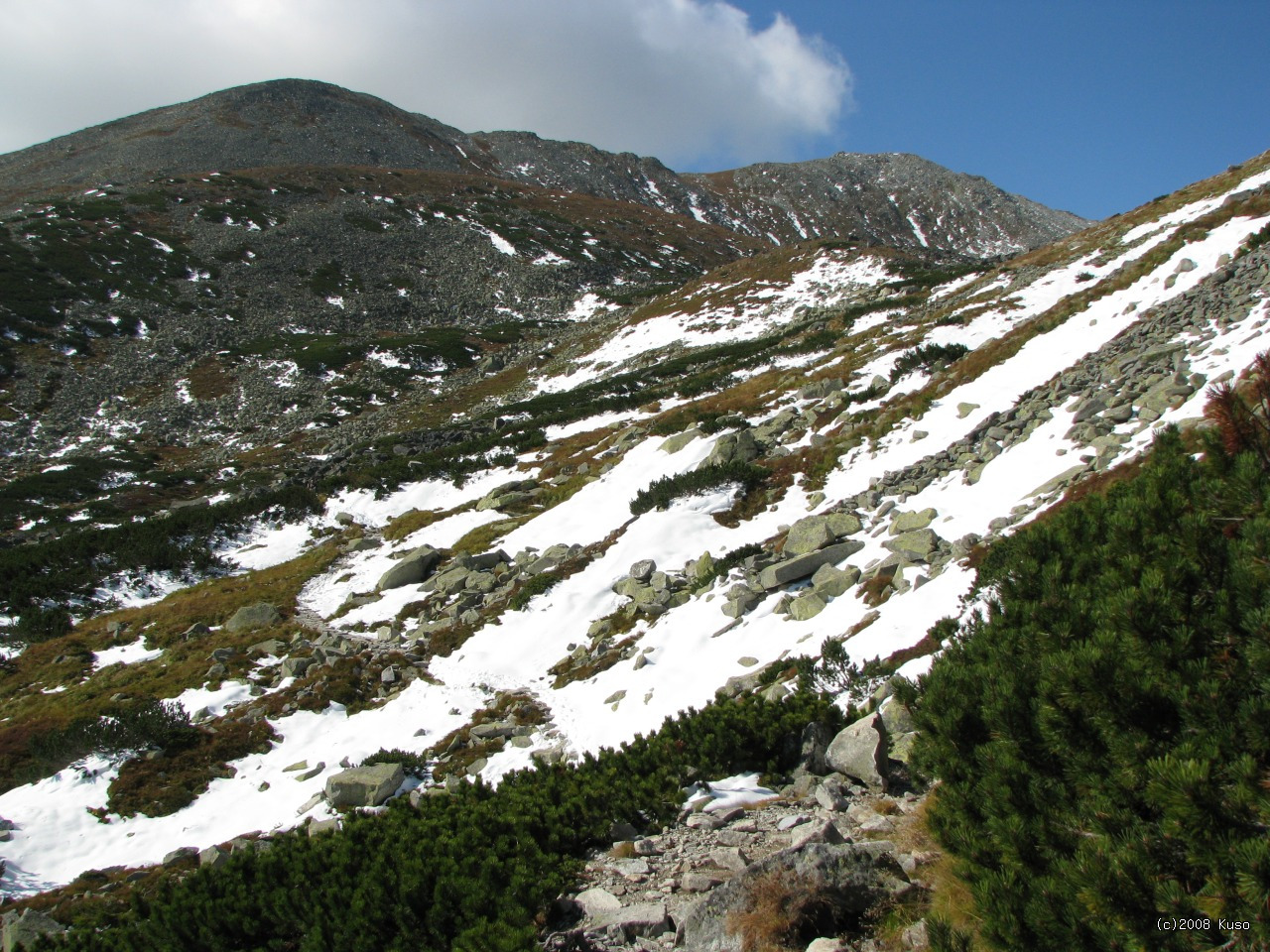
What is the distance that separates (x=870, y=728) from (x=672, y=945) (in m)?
3.28

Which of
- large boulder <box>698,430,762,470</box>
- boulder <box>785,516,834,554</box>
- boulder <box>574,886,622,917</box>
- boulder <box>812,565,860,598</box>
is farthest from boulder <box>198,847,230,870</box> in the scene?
large boulder <box>698,430,762,470</box>

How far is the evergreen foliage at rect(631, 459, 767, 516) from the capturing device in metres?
17.7

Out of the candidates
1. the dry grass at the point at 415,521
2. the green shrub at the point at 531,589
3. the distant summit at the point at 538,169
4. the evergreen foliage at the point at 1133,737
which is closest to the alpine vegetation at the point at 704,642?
the evergreen foliage at the point at 1133,737

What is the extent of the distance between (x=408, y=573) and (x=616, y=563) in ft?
22.7

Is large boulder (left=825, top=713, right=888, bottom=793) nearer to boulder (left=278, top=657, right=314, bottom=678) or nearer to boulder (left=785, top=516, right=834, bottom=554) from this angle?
boulder (left=785, top=516, right=834, bottom=554)

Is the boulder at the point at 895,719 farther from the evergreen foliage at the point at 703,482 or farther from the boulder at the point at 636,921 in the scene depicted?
the evergreen foliage at the point at 703,482

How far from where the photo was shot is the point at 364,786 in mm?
10469

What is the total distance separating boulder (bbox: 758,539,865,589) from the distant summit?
9768cm

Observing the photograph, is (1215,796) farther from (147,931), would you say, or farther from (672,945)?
(147,931)

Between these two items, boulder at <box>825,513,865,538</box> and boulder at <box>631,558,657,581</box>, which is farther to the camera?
boulder at <box>631,558,657,581</box>

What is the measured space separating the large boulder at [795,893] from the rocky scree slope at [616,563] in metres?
4.07

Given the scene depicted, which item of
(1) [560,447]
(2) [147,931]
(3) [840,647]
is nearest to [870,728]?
Result: (3) [840,647]

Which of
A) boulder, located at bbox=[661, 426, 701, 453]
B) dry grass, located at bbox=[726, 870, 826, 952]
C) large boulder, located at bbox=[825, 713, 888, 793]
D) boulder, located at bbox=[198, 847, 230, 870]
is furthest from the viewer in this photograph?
boulder, located at bbox=[661, 426, 701, 453]

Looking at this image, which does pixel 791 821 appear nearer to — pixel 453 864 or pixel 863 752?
pixel 863 752
